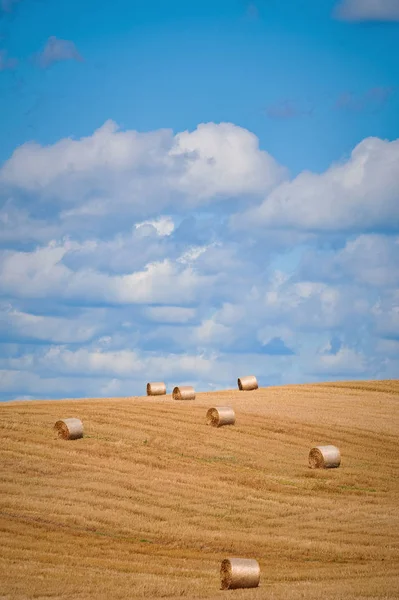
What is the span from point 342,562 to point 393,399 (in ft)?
83.9

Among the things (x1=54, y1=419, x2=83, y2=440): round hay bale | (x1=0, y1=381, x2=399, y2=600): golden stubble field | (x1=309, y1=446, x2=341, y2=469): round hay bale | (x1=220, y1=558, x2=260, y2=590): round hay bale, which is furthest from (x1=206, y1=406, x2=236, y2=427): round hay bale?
(x1=220, y1=558, x2=260, y2=590): round hay bale

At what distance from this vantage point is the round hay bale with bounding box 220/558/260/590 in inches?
765

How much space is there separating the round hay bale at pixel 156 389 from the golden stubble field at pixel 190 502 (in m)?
3.28

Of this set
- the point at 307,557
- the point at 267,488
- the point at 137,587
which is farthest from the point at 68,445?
the point at 137,587

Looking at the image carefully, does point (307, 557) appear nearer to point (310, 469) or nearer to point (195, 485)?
point (195, 485)

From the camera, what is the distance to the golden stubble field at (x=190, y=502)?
2020 centimetres

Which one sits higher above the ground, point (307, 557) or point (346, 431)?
point (346, 431)

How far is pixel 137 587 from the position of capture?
751 inches

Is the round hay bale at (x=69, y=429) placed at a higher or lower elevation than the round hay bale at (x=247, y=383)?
lower

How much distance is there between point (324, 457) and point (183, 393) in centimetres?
1144

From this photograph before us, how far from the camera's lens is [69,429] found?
3269cm

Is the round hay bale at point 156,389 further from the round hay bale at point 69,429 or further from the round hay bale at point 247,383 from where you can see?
the round hay bale at point 69,429

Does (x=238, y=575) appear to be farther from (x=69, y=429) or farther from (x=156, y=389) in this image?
(x=156, y=389)

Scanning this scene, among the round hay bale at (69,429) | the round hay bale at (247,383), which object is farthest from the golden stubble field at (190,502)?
the round hay bale at (247,383)
